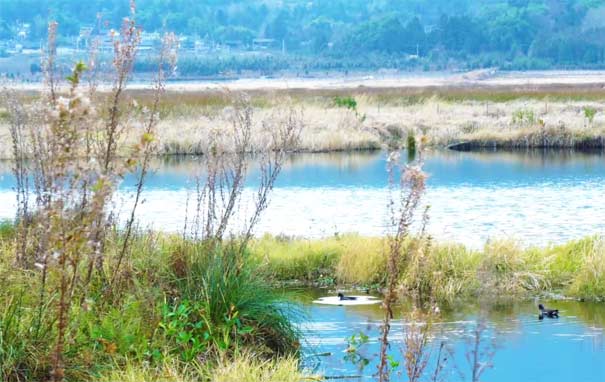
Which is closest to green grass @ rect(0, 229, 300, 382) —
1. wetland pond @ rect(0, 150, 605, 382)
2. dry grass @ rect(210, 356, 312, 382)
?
dry grass @ rect(210, 356, 312, 382)

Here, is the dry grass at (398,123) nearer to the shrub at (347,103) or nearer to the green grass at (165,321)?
the shrub at (347,103)

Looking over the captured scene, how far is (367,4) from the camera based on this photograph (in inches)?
6230

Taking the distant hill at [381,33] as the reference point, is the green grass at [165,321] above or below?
above

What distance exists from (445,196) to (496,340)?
14006 mm

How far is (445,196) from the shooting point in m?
24.8

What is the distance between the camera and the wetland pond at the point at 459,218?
10.6m

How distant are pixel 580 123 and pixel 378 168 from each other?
914cm

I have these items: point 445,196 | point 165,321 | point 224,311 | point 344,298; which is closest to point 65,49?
point 445,196

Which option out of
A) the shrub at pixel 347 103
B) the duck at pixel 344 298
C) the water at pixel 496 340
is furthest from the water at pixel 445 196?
the shrub at pixel 347 103

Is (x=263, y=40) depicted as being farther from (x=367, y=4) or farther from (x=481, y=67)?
(x=481, y=67)

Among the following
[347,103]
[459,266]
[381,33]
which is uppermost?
[459,266]

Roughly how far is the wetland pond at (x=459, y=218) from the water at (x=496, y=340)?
0.04ft

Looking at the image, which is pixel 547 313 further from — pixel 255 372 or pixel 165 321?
pixel 255 372

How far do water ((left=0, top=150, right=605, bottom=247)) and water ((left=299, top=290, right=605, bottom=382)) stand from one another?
114 inches
